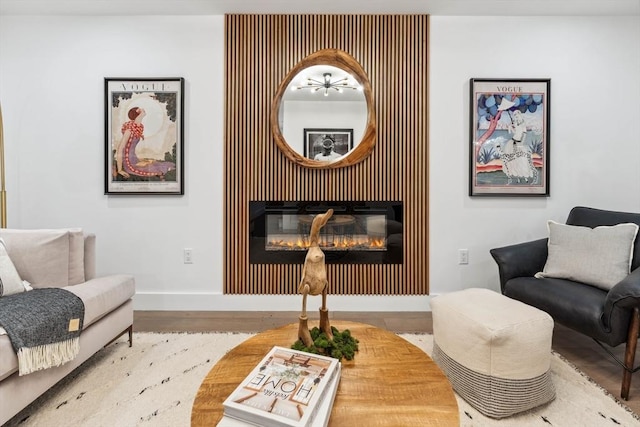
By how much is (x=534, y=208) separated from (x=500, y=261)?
90 cm

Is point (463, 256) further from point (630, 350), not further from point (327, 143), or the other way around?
point (327, 143)

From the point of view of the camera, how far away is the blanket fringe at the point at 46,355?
1386 mm

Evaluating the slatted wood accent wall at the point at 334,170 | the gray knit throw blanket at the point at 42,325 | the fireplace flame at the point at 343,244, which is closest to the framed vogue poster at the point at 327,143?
the slatted wood accent wall at the point at 334,170

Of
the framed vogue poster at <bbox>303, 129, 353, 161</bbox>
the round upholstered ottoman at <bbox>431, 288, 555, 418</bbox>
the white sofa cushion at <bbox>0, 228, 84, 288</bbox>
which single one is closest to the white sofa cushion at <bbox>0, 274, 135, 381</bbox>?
the white sofa cushion at <bbox>0, 228, 84, 288</bbox>

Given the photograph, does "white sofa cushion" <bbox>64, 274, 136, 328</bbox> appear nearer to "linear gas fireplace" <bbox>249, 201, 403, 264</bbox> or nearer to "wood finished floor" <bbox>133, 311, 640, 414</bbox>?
"wood finished floor" <bbox>133, 311, 640, 414</bbox>

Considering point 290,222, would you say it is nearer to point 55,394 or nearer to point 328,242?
point 328,242

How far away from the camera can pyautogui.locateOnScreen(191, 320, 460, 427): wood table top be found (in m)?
0.94

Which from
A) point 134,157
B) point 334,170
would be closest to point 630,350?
point 334,170

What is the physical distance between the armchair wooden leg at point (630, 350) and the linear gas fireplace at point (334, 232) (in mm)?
1572

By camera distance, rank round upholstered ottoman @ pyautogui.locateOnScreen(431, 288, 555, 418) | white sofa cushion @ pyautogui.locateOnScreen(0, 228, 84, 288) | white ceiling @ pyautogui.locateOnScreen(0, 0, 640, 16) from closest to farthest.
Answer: round upholstered ottoman @ pyautogui.locateOnScreen(431, 288, 555, 418)
white sofa cushion @ pyautogui.locateOnScreen(0, 228, 84, 288)
white ceiling @ pyautogui.locateOnScreen(0, 0, 640, 16)

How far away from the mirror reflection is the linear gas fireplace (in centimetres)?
51

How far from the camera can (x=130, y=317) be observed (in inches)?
86.4

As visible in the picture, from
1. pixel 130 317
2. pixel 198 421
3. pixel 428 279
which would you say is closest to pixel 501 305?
pixel 428 279

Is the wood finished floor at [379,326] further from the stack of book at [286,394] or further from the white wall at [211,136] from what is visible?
the stack of book at [286,394]
